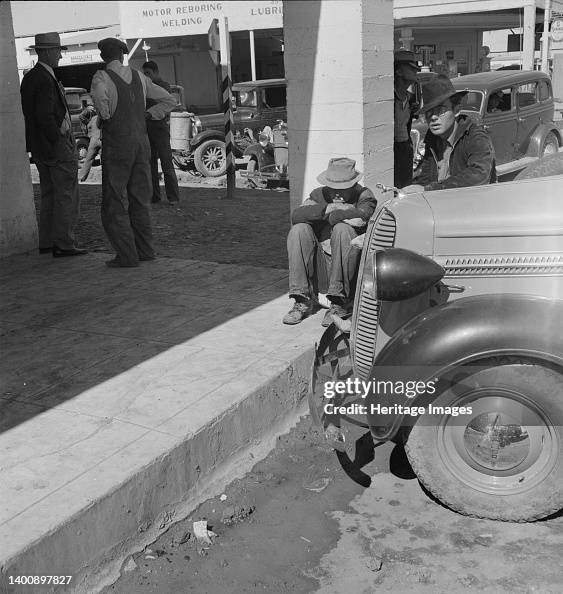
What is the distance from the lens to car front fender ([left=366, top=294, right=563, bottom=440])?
10.0 feet

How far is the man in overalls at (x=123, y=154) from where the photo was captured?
20.2 feet

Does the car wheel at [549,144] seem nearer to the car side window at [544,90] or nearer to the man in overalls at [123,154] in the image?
the car side window at [544,90]

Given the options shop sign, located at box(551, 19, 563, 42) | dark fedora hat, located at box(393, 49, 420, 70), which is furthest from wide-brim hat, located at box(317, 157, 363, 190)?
shop sign, located at box(551, 19, 563, 42)

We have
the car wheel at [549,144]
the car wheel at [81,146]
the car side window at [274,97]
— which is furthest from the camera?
the car wheel at [81,146]

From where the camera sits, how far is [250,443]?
13.4ft

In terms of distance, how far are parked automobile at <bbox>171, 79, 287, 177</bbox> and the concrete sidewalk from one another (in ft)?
26.9

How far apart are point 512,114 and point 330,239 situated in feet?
28.3

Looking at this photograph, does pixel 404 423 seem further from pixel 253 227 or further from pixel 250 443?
pixel 253 227

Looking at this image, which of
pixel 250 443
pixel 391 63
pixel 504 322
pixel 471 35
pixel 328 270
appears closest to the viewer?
pixel 504 322

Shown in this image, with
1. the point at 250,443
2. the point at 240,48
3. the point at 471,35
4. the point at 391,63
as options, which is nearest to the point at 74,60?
the point at 240,48

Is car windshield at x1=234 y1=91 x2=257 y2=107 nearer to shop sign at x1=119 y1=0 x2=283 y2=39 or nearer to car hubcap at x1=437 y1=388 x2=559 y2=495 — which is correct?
shop sign at x1=119 y1=0 x2=283 y2=39

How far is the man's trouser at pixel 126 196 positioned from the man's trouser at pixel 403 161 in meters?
2.71

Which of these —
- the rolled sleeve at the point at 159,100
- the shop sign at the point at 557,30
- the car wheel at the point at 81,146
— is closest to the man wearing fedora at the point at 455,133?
the rolled sleeve at the point at 159,100

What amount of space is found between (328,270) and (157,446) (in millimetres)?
2209
